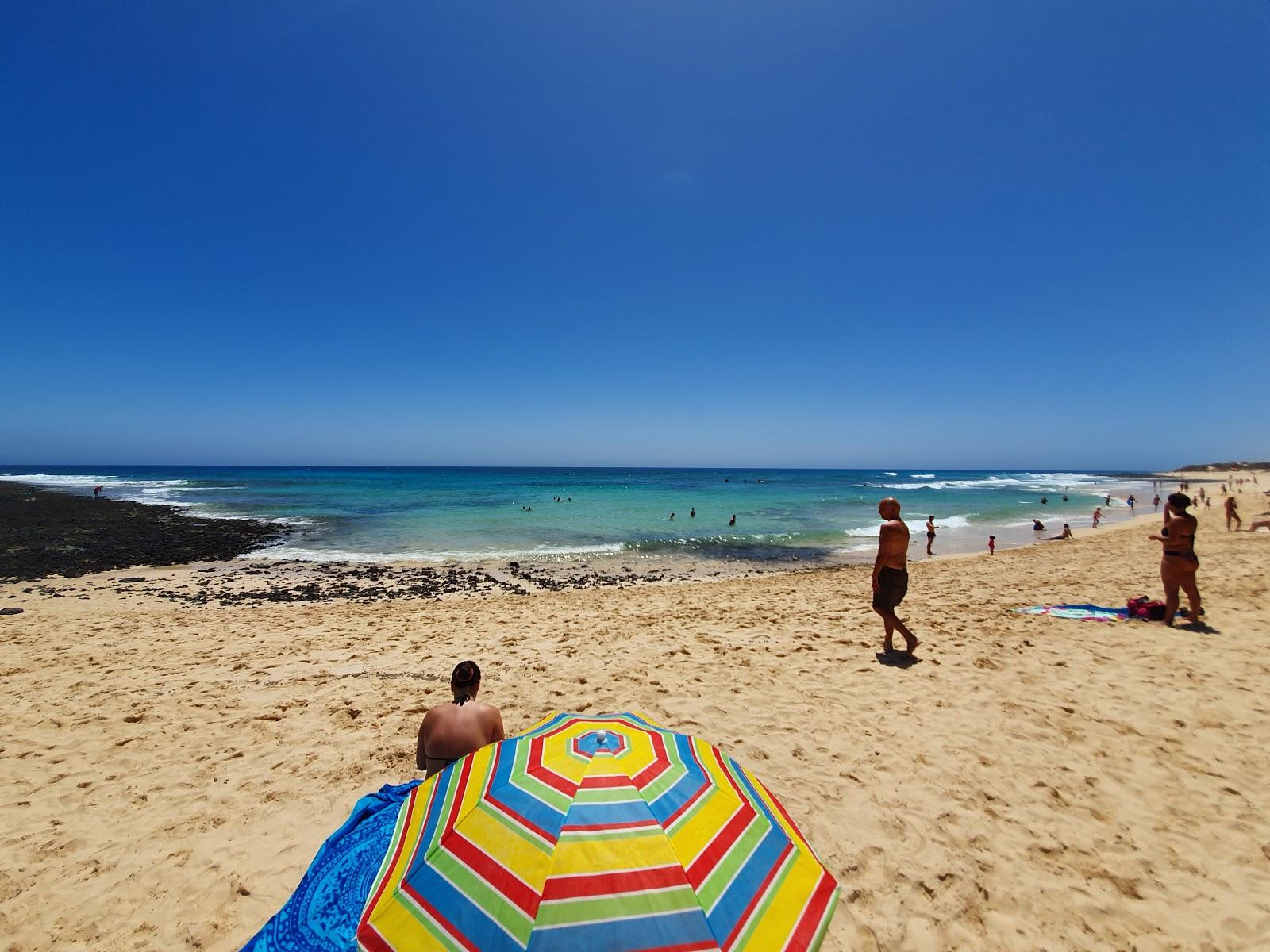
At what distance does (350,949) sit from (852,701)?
506cm

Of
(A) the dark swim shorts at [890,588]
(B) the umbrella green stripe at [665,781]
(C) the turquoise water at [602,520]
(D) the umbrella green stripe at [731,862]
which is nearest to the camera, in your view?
(D) the umbrella green stripe at [731,862]

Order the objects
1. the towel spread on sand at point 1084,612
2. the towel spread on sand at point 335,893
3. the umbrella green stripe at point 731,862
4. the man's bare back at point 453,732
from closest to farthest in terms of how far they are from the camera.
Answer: the umbrella green stripe at point 731,862 < the towel spread on sand at point 335,893 < the man's bare back at point 453,732 < the towel spread on sand at point 1084,612

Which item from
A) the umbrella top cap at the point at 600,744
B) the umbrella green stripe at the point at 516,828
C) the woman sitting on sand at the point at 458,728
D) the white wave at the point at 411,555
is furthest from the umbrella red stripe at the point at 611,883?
the white wave at the point at 411,555

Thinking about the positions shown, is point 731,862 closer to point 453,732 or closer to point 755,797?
point 755,797

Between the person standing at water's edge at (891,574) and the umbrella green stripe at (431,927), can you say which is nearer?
the umbrella green stripe at (431,927)

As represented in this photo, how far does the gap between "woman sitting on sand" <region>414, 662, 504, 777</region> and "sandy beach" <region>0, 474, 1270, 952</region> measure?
103cm

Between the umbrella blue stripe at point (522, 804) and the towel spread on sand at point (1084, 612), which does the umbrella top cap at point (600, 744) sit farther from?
the towel spread on sand at point (1084, 612)

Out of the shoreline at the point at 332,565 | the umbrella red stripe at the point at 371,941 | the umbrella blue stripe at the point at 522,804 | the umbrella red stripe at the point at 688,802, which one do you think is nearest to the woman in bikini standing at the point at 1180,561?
the umbrella red stripe at the point at 688,802

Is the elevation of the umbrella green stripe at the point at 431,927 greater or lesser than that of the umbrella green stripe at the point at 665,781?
lesser

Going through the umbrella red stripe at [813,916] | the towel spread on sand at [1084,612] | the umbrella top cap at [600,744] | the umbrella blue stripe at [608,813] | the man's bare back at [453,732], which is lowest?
the towel spread on sand at [1084,612]

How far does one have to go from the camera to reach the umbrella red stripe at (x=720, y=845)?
1.97m

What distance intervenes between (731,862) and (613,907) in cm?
51

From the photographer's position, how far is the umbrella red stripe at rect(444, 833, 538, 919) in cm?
192

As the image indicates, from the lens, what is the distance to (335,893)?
2.95 meters
